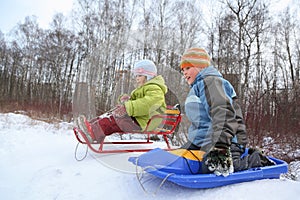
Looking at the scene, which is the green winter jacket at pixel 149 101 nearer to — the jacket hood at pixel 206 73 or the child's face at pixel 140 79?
the child's face at pixel 140 79

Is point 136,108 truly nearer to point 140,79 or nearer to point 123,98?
point 123,98

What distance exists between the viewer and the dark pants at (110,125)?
186 centimetres

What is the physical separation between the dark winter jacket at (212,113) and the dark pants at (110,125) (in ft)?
2.36

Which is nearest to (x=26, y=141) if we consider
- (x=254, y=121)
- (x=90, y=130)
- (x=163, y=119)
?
(x=90, y=130)

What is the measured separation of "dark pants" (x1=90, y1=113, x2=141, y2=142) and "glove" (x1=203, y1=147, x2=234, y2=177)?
3.15ft

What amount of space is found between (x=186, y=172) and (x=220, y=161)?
192 mm

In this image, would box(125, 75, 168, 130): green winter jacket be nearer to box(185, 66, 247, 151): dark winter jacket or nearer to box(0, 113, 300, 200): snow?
box(0, 113, 300, 200): snow

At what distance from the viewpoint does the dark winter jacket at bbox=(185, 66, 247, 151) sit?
1158 millimetres

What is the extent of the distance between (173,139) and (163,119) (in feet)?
1.19

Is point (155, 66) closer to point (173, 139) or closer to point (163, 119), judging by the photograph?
point (163, 119)

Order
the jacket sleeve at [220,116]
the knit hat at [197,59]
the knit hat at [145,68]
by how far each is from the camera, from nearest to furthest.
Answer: the jacket sleeve at [220,116] < the knit hat at [197,59] < the knit hat at [145,68]

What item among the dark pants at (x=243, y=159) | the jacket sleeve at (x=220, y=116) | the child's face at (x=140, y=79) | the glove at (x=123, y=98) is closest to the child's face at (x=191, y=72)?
the jacket sleeve at (x=220, y=116)

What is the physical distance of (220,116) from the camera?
45.9 inches

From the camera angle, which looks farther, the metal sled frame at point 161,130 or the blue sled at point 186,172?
the metal sled frame at point 161,130
